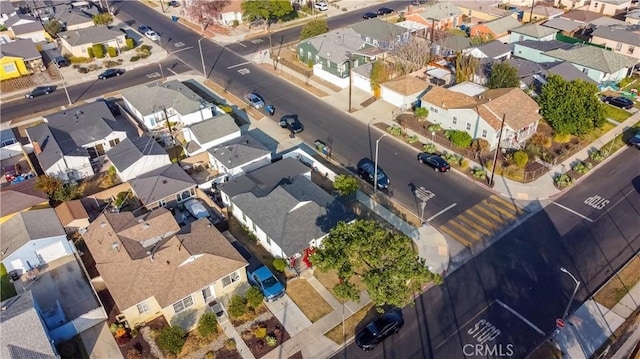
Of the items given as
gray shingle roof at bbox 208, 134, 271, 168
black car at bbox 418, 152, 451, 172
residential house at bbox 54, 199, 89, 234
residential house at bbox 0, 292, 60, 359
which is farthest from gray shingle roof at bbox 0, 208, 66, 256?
black car at bbox 418, 152, 451, 172

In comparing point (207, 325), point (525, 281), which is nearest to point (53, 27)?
point (207, 325)

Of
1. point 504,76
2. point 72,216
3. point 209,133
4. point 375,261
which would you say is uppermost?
point 504,76

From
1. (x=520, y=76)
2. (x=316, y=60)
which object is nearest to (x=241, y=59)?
(x=316, y=60)

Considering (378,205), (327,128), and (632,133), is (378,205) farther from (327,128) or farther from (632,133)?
(632,133)

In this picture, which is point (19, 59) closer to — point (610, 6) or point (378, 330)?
point (378, 330)

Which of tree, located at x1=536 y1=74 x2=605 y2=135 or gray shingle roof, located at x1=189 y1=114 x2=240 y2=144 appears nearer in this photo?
tree, located at x1=536 y1=74 x2=605 y2=135

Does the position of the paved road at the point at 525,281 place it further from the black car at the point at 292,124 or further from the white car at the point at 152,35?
the white car at the point at 152,35

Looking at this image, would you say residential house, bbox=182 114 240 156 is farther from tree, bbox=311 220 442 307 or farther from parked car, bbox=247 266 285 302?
tree, bbox=311 220 442 307
